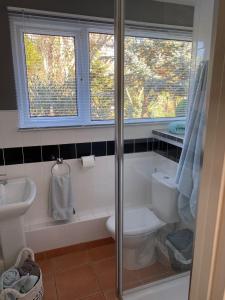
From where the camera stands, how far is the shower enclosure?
5.60 feet

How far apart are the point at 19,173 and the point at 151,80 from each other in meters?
1.46

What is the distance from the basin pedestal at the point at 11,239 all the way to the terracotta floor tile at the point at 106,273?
686mm

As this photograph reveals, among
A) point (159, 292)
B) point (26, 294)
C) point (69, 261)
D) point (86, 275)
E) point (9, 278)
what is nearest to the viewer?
point (26, 294)

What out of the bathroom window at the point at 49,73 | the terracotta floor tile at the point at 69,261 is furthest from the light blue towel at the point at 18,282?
the bathroom window at the point at 49,73

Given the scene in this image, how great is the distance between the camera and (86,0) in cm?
198

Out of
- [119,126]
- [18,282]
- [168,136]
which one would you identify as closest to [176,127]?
[168,136]

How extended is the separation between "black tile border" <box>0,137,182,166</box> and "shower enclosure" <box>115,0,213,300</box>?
1cm

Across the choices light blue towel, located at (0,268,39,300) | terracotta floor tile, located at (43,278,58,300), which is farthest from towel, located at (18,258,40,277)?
terracotta floor tile, located at (43,278,58,300)

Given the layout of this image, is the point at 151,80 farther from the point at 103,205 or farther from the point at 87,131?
the point at 103,205

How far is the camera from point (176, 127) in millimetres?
1942

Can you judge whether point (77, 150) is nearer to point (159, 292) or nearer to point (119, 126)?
point (119, 126)

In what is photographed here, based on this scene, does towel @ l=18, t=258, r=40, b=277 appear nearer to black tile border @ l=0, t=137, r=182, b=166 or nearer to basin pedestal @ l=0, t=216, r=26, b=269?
basin pedestal @ l=0, t=216, r=26, b=269

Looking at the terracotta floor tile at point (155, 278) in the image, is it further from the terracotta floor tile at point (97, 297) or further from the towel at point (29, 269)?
the towel at point (29, 269)

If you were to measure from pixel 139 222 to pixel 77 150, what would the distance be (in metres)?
0.89
